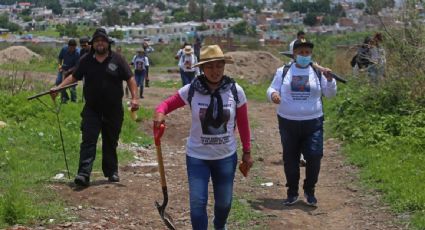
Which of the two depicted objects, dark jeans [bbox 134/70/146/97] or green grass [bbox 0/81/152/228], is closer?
green grass [bbox 0/81/152/228]

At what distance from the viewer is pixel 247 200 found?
8078 millimetres

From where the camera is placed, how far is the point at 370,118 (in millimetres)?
11930

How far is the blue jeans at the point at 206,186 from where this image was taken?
582 centimetres

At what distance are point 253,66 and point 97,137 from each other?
21.8 meters

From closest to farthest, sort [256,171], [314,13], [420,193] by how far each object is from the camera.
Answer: [420,193], [256,171], [314,13]

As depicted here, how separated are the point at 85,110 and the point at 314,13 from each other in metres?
62.8

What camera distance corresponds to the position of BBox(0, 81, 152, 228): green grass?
673cm

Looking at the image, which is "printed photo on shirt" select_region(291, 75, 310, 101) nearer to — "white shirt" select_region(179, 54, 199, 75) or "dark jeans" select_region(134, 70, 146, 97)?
"white shirt" select_region(179, 54, 199, 75)

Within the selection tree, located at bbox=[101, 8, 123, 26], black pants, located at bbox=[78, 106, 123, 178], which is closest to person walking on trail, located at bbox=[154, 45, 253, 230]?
black pants, located at bbox=[78, 106, 123, 178]

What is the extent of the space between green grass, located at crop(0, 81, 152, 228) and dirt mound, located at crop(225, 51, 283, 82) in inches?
534

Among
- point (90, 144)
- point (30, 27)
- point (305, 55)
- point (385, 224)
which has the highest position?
point (305, 55)

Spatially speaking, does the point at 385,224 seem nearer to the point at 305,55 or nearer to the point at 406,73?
the point at 305,55

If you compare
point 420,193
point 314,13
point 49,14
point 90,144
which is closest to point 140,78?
point 90,144

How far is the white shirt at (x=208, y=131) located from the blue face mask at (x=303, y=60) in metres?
2.01
